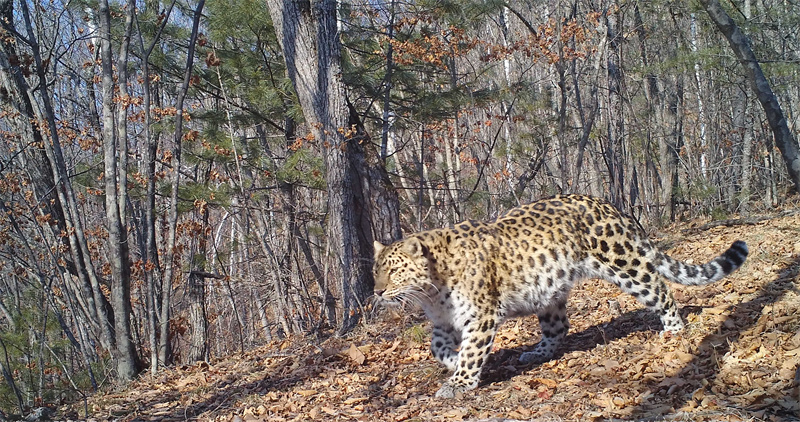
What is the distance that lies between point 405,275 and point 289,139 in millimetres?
7088

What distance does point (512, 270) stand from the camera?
22.9ft

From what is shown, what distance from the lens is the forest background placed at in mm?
10070

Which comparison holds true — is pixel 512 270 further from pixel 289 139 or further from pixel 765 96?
pixel 289 139

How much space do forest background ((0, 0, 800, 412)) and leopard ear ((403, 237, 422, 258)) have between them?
3218 millimetres

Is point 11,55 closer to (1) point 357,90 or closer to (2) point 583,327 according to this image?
(1) point 357,90

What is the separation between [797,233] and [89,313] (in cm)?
1133

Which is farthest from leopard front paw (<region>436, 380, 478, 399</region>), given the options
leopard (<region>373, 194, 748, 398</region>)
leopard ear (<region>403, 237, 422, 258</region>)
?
leopard ear (<region>403, 237, 422, 258</region>)

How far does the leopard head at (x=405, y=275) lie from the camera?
266 inches

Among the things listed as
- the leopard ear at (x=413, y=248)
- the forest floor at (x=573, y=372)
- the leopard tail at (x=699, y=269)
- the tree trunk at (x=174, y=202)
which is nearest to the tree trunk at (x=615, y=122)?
the forest floor at (x=573, y=372)

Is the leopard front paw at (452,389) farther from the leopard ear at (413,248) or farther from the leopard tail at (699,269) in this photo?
the leopard tail at (699,269)

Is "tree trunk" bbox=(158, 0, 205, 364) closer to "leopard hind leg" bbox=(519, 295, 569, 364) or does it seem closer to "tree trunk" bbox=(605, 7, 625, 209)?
"leopard hind leg" bbox=(519, 295, 569, 364)

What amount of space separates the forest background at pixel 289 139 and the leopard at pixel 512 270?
3190 millimetres

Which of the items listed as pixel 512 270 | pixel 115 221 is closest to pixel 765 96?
pixel 512 270

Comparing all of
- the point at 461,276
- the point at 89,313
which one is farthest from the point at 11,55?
the point at 461,276
